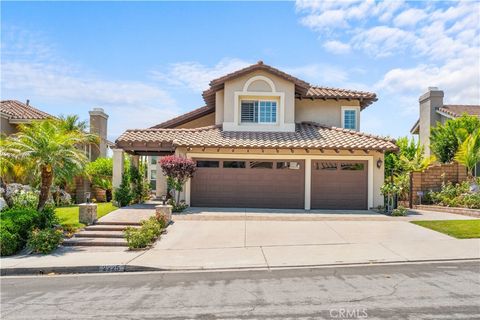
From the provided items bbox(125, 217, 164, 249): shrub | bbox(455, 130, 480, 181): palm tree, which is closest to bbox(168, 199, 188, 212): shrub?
bbox(125, 217, 164, 249): shrub

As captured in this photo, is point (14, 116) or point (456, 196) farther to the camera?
point (14, 116)

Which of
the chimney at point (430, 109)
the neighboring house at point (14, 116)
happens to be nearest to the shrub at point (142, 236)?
the neighboring house at point (14, 116)

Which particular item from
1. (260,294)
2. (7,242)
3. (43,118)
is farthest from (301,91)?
(43,118)

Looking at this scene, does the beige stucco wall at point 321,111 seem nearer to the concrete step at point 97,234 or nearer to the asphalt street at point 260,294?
the concrete step at point 97,234

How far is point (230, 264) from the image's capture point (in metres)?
9.41

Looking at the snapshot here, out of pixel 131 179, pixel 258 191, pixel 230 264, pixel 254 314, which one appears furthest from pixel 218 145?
pixel 254 314

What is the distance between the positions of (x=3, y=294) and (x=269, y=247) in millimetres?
6450

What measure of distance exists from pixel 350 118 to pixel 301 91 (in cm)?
339

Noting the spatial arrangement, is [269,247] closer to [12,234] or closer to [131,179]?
[12,234]

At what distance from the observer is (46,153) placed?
12.8 metres

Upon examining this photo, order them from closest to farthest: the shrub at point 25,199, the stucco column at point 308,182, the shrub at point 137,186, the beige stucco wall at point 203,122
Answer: the shrub at point 25,199, the stucco column at point 308,182, the shrub at point 137,186, the beige stucco wall at point 203,122

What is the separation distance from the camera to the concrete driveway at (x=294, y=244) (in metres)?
9.70

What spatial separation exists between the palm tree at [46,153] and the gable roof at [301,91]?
8636 mm

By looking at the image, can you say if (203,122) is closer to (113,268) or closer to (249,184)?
(249,184)
